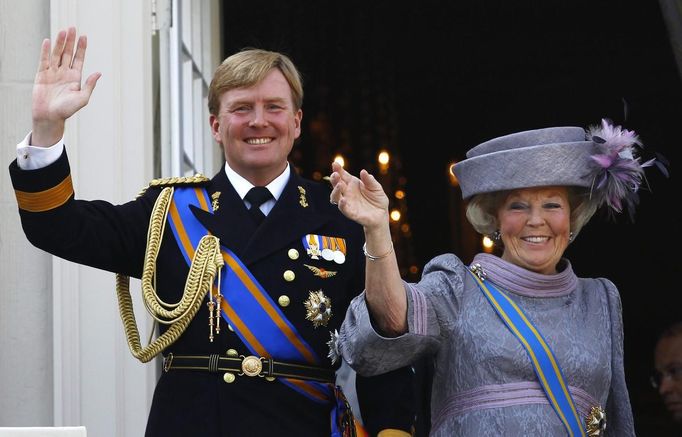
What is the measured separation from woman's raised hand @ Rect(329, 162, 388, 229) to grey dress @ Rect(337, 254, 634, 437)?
0.23 metres

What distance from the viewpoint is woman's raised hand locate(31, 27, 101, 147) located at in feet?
10.3

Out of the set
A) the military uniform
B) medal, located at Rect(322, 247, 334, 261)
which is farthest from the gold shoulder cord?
medal, located at Rect(322, 247, 334, 261)

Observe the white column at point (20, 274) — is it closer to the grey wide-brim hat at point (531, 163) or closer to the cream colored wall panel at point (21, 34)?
the cream colored wall panel at point (21, 34)

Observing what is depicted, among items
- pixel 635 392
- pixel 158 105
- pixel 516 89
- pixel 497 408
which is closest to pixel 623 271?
pixel 635 392

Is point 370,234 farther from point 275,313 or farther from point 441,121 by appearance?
point 441,121

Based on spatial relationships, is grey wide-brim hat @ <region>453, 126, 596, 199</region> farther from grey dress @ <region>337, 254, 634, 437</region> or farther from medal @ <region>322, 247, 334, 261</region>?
medal @ <region>322, 247, 334, 261</region>

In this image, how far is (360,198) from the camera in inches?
120

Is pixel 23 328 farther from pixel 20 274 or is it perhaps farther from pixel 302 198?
pixel 302 198

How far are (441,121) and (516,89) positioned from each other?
1.77ft

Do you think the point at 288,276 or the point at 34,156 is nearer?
the point at 34,156

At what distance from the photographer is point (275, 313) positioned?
330 centimetres

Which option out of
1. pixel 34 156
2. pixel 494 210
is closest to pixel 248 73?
pixel 34 156

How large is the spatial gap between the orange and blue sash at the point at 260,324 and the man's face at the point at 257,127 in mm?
205

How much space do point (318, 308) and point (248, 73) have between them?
590 mm
